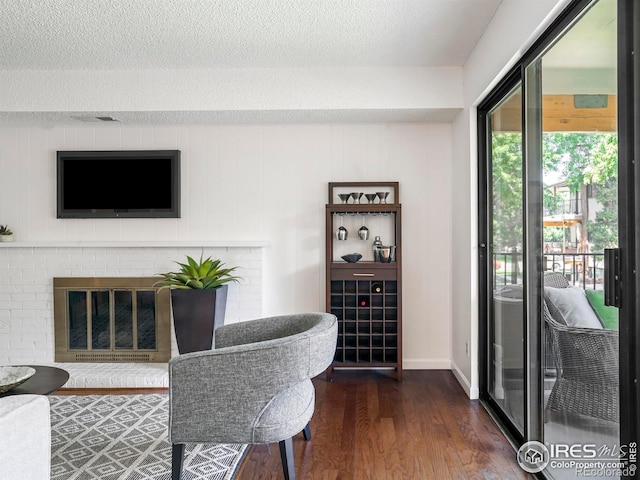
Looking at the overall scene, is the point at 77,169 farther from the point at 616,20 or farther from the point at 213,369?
the point at 616,20

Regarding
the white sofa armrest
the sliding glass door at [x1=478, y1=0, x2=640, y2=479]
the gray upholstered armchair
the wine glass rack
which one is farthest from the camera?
the wine glass rack

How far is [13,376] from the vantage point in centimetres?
247

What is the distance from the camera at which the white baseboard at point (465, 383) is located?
344 centimetres

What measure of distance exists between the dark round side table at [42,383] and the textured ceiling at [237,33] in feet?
6.81

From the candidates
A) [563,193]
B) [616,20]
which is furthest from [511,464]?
[616,20]

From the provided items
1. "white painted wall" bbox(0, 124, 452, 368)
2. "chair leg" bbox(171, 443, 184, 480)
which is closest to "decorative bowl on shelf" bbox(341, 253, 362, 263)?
"white painted wall" bbox(0, 124, 452, 368)

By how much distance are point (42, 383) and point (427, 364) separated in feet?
9.83

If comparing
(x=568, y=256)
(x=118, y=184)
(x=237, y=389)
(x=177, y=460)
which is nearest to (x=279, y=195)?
(x=118, y=184)

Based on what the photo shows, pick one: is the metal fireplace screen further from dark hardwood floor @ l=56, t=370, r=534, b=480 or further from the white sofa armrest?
the white sofa armrest

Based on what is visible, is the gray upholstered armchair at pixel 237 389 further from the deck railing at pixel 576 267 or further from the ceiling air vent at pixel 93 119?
the ceiling air vent at pixel 93 119

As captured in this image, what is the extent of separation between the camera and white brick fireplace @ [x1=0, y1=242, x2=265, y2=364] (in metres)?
4.18

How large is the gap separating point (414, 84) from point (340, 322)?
2.02 m

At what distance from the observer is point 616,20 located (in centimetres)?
162

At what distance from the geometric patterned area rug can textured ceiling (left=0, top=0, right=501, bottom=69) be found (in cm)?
248
